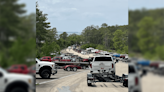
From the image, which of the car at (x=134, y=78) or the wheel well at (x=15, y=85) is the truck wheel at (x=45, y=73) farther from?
the car at (x=134, y=78)

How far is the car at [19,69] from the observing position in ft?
12.6

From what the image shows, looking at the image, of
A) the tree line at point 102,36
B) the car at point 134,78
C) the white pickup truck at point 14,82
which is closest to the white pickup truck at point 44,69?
the white pickup truck at point 14,82

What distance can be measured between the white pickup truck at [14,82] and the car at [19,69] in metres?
0.09

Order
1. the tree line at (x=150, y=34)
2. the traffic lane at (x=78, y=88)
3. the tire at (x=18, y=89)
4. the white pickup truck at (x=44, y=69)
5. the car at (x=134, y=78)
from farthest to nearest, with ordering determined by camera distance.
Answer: the white pickup truck at (x=44, y=69) < the traffic lane at (x=78, y=88) < the tire at (x=18, y=89) < the car at (x=134, y=78) < the tree line at (x=150, y=34)

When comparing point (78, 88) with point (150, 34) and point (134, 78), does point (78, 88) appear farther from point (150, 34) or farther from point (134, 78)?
point (150, 34)

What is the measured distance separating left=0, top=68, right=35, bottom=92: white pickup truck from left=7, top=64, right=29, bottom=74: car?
87mm

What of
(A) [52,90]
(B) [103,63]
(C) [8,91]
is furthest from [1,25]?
(B) [103,63]

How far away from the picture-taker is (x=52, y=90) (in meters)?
9.55

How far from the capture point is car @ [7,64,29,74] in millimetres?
3845

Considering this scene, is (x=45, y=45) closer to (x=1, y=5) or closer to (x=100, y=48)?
(x=1, y=5)

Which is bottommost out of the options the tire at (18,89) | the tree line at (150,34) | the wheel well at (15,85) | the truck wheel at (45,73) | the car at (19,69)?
the truck wheel at (45,73)

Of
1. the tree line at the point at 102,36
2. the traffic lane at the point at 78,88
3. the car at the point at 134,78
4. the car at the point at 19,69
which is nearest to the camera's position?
the car at the point at 134,78

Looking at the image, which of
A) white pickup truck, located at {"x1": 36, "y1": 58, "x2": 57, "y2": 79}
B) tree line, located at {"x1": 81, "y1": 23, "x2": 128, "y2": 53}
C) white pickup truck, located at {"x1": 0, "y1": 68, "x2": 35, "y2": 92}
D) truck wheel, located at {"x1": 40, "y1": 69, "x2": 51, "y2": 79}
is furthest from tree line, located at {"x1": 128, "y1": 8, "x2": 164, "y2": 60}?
tree line, located at {"x1": 81, "y1": 23, "x2": 128, "y2": 53}

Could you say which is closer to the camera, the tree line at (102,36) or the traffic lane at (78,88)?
the traffic lane at (78,88)
